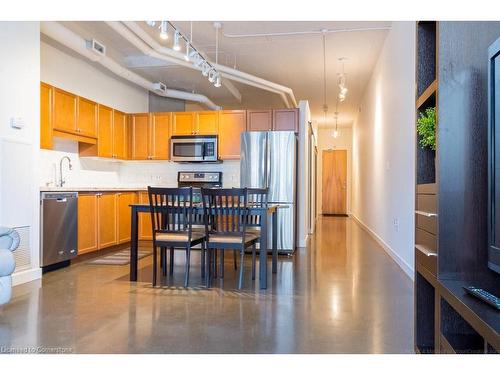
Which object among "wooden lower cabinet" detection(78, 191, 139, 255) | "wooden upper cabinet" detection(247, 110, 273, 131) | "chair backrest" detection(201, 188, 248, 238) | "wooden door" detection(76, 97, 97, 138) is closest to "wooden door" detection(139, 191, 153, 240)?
"wooden lower cabinet" detection(78, 191, 139, 255)

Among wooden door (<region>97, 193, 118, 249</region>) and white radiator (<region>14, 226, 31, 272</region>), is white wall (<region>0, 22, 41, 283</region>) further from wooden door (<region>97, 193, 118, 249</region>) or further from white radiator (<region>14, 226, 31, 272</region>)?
wooden door (<region>97, 193, 118, 249</region>)

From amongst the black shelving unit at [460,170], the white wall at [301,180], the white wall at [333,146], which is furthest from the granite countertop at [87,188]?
the white wall at [333,146]

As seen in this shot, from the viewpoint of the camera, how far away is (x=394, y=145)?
175 inches

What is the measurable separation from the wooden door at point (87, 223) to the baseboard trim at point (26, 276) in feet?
2.54

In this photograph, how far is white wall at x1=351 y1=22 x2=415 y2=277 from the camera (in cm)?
368

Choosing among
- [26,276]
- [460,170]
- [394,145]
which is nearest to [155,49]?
[26,276]

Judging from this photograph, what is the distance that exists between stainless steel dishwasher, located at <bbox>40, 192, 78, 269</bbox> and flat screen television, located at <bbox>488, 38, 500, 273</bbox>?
12.9 ft

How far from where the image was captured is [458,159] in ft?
4.96

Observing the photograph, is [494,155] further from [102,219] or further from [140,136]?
[140,136]

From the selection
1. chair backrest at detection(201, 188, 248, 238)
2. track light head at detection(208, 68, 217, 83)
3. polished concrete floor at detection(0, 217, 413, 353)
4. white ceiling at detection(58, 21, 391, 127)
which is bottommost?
polished concrete floor at detection(0, 217, 413, 353)

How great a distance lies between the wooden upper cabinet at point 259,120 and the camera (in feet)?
18.4

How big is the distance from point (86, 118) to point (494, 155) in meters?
4.86

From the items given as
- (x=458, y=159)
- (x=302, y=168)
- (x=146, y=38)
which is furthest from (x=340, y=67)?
(x=458, y=159)
